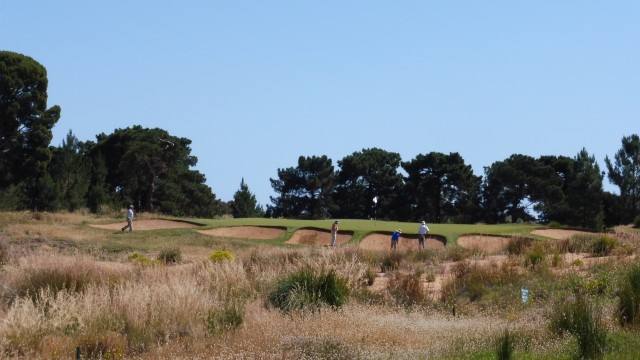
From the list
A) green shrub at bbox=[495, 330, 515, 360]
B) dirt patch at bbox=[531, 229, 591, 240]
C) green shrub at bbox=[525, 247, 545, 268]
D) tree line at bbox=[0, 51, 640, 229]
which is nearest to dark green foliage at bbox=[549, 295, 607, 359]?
green shrub at bbox=[495, 330, 515, 360]

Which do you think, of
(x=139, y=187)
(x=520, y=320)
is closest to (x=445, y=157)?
(x=139, y=187)

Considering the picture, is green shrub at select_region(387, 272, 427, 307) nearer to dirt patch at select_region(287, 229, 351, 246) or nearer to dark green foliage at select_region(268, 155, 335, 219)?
dirt patch at select_region(287, 229, 351, 246)

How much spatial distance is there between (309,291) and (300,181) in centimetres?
6564

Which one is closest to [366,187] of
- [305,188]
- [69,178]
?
[305,188]

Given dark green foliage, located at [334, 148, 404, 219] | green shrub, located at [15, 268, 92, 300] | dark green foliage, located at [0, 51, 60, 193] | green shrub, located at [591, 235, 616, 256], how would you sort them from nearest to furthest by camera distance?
green shrub, located at [15, 268, 92, 300] < green shrub, located at [591, 235, 616, 256] < dark green foliage, located at [0, 51, 60, 193] < dark green foliage, located at [334, 148, 404, 219]

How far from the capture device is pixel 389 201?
7938 centimetres

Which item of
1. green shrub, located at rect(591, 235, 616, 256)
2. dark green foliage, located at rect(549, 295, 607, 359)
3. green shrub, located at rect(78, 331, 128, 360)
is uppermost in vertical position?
green shrub, located at rect(591, 235, 616, 256)

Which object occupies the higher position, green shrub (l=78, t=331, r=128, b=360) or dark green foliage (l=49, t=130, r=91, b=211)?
dark green foliage (l=49, t=130, r=91, b=211)

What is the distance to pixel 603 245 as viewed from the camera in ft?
83.6

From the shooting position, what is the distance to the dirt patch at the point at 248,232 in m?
43.2

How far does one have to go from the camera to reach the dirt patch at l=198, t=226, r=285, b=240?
43.2m

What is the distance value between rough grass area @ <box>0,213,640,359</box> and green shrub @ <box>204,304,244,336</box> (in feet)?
0.10

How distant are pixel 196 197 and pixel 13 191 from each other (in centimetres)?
1646

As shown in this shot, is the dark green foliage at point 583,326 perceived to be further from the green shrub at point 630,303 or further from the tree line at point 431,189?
the tree line at point 431,189
